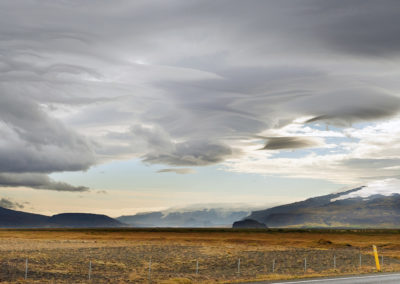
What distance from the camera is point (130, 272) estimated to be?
4241 centimetres

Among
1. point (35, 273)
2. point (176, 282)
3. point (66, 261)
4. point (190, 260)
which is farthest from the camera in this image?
point (190, 260)

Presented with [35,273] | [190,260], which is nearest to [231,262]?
[190,260]

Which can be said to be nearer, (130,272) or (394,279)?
(394,279)

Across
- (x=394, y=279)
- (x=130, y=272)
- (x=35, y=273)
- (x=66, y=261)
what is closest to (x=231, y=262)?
(x=130, y=272)

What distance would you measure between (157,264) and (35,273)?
14.8m

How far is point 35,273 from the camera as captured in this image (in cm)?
3928

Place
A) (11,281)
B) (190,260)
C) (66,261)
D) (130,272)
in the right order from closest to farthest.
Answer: (11,281)
(130,272)
(66,261)
(190,260)

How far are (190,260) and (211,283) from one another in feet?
86.2

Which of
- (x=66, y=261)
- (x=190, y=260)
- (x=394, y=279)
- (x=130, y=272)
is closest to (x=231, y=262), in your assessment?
(x=190, y=260)

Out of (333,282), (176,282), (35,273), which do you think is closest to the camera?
(333,282)

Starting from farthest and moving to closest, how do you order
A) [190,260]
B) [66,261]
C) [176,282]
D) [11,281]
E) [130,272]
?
[190,260] → [66,261] → [130,272] → [11,281] → [176,282]

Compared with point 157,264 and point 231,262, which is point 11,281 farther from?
point 231,262

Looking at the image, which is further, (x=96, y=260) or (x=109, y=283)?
(x=96, y=260)

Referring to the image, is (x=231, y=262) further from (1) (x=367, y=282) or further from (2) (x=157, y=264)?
(1) (x=367, y=282)
